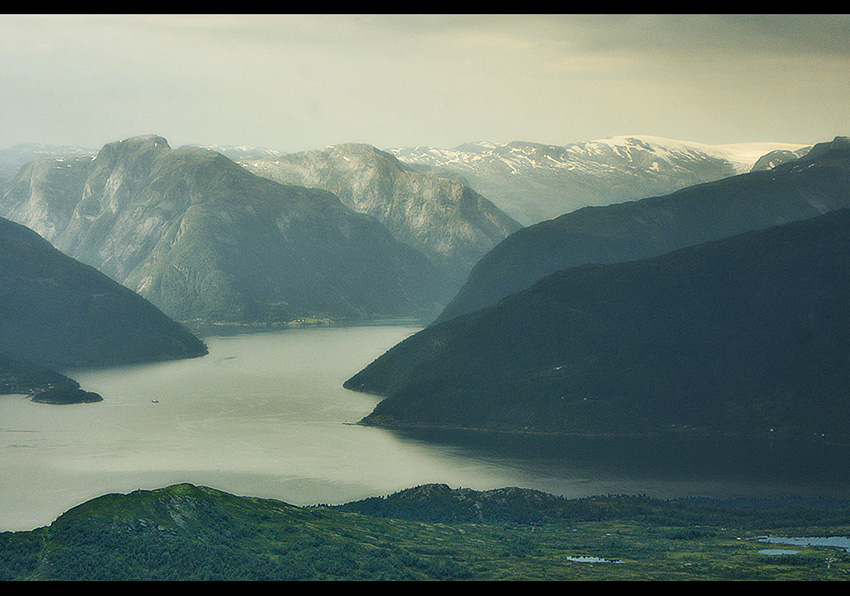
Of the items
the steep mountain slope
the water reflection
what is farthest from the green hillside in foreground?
the steep mountain slope

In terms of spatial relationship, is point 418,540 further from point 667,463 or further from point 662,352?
point 662,352

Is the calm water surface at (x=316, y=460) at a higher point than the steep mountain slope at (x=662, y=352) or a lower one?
lower

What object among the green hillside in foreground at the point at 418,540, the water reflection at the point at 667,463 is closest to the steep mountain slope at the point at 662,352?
the water reflection at the point at 667,463

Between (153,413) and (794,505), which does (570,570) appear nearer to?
(794,505)

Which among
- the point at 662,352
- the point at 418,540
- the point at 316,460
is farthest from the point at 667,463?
the point at 418,540

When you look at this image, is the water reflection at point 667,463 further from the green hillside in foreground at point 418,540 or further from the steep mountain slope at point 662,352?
the green hillside in foreground at point 418,540

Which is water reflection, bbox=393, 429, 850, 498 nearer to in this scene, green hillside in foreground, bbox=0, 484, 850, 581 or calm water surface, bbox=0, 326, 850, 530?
calm water surface, bbox=0, 326, 850, 530
